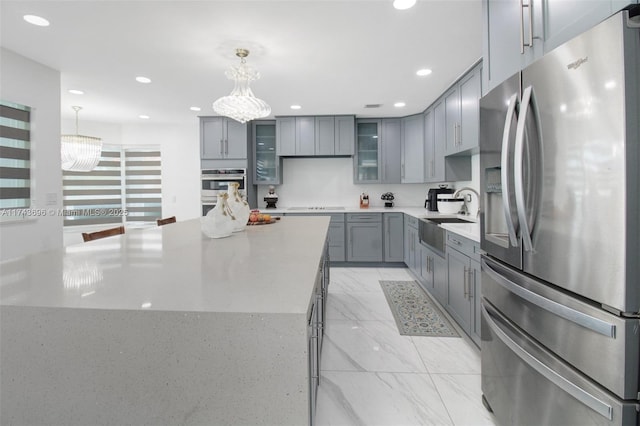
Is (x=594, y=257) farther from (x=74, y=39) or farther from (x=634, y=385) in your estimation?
(x=74, y=39)

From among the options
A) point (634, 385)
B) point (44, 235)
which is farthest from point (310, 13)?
point (44, 235)

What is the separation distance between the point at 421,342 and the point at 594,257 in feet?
5.52

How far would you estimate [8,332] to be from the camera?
2.46 ft

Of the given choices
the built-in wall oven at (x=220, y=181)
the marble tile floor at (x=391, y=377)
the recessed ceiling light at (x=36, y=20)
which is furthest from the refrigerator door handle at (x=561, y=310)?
the built-in wall oven at (x=220, y=181)

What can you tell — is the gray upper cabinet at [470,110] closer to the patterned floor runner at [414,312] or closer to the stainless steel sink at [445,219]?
the stainless steel sink at [445,219]

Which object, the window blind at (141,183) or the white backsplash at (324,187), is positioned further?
the window blind at (141,183)

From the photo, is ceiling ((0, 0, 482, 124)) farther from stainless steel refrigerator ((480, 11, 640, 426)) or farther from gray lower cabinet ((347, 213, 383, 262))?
gray lower cabinet ((347, 213, 383, 262))

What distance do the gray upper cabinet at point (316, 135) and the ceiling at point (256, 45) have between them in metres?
0.85

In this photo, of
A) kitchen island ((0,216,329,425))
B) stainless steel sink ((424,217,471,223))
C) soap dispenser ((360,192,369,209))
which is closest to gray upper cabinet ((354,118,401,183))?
soap dispenser ((360,192,369,209))

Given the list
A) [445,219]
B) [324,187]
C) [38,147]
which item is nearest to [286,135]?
[324,187]

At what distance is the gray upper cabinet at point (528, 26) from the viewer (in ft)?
3.28

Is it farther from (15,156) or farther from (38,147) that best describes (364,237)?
(15,156)

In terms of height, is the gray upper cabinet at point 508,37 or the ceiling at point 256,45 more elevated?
the ceiling at point 256,45

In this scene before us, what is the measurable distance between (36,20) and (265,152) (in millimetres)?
3089
